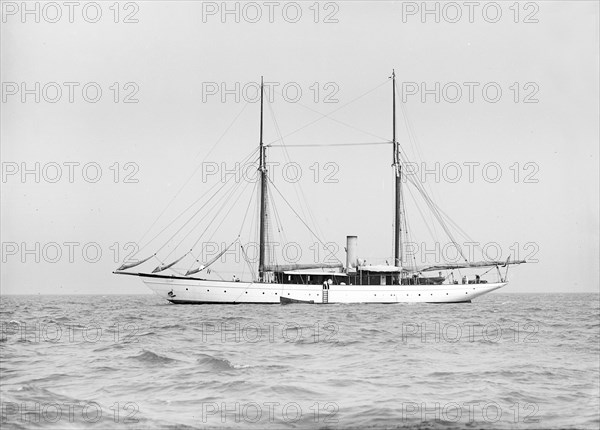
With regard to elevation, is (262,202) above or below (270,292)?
above

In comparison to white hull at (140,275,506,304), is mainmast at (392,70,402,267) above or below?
above

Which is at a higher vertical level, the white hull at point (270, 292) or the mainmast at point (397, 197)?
the mainmast at point (397, 197)

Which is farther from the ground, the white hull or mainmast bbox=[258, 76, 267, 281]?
mainmast bbox=[258, 76, 267, 281]

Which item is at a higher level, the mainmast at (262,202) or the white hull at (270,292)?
the mainmast at (262,202)

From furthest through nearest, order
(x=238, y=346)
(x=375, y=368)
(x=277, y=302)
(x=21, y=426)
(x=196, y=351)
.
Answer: (x=277, y=302)
(x=238, y=346)
(x=196, y=351)
(x=375, y=368)
(x=21, y=426)

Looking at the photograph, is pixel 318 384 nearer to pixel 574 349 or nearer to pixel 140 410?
pixel 140 410

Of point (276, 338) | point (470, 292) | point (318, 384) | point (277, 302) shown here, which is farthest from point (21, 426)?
point (470, 292)

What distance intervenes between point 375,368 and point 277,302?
50.2m

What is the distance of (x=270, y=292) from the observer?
2790 inches

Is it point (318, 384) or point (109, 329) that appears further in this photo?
point (109, 329)

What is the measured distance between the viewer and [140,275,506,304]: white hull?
70312mm

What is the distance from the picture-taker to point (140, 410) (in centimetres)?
1559

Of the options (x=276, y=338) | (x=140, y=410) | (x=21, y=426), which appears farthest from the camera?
(x=276, y=338)

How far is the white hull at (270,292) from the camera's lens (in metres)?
70.3
